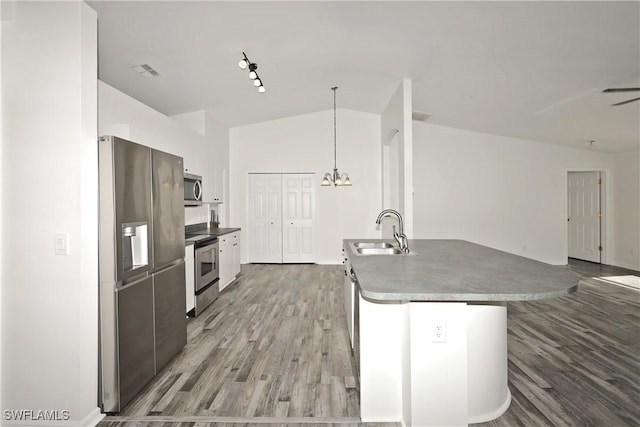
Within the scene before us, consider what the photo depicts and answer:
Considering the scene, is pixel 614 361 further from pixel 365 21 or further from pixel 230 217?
pixel 230 217

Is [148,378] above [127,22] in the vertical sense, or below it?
below

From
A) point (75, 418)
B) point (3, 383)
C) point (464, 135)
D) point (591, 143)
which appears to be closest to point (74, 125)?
point (3, 383)

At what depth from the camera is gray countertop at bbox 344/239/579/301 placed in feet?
5.33

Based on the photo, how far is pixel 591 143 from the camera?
652 cm

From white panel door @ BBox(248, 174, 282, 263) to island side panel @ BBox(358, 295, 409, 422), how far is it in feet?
18.2

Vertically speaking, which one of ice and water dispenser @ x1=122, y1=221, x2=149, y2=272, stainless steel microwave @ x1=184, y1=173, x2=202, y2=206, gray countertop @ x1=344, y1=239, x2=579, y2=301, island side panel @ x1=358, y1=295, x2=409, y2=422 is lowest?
island side panel @ x1=358, y1=295, x2=409, y2=422

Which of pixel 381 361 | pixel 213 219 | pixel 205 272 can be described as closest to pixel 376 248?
pixel 381 361

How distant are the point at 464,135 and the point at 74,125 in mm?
6821

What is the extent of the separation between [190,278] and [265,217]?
12.1ft

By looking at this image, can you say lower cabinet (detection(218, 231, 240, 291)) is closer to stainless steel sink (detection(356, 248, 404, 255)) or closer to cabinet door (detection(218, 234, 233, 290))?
cabinet door (detection(218, 234, 233, 290))

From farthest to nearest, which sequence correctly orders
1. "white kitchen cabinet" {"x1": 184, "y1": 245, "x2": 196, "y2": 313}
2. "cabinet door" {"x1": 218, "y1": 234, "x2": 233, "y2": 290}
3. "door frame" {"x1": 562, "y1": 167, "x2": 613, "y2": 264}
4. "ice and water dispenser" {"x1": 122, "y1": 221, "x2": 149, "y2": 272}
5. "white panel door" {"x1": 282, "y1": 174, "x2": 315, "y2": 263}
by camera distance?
1. "white panel door" {"x1": 282, "y1": 174, "x2": 315, "y2": 263}
2. "door frame" {"x1": 562, "y1": 167, "x2": 613, "y2": 264}
3. "cabinet door" {"x1": 218, "y1": 234, "x2": 233, "y2": 290}
4. "white kitchen cabinet" {"x1": 184, "y1": 245, "x2": 196, "y2": 313}
5. "ice and water dispenser" {"x1": 122, "y1": 221, "x2": 149, "y2": 272}

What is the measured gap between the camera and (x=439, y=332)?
5.78 feet

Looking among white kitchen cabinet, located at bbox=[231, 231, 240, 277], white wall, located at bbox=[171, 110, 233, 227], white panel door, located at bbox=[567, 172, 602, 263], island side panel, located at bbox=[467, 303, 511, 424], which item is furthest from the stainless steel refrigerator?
white panel door, located at bbox=[567, 172, 602, 263]

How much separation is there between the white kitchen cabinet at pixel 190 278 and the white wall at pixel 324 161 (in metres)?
3.55
